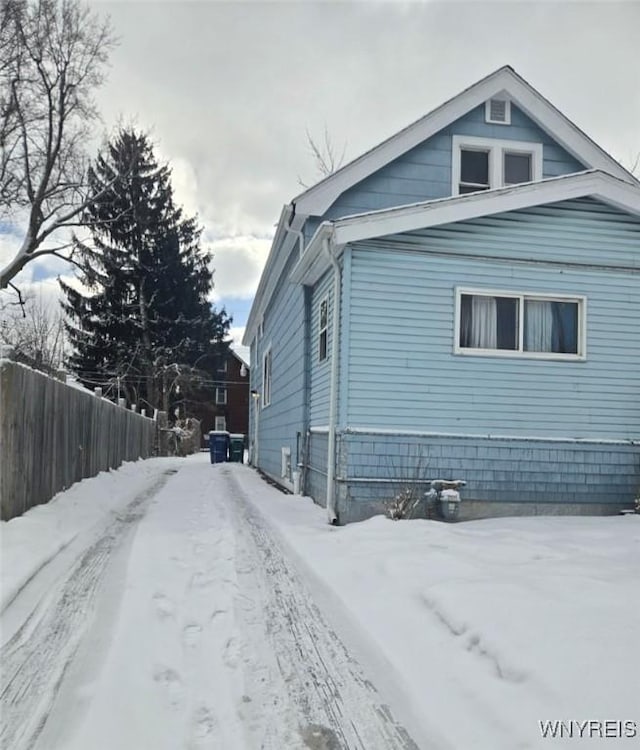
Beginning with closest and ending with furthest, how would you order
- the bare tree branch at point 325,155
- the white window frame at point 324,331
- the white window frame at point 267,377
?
the white window frame at point 324,331, the white window frame at point 267,377, the bare tree branch at point 325,155

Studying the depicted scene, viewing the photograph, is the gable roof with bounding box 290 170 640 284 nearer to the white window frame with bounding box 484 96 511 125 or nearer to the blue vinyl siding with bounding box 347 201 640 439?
the blue vinyl siding with bounding box 347 201 640 439

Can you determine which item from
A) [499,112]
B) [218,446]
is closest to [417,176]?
[499,112]

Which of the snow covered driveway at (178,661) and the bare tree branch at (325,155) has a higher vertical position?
A: the bare tree branch at (325,155)

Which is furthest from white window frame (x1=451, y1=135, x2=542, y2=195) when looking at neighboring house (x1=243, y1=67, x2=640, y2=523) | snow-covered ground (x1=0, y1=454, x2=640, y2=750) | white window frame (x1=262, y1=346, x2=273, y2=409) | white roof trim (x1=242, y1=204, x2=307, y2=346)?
white window frame (x1=262, y1=346, x2=273, y2=409)

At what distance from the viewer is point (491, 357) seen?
7.69m

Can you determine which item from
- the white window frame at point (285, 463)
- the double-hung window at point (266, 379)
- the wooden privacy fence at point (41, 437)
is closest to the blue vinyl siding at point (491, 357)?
the wooden privacy fence at point (41, 437)

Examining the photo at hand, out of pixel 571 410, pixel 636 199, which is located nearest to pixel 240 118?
pixel 636 199

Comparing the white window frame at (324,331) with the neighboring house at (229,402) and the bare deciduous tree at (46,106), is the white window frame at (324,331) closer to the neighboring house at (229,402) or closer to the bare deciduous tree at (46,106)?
the bare deciduous tree at (46,106)

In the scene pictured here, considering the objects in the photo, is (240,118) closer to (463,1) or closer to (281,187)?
(463,1)

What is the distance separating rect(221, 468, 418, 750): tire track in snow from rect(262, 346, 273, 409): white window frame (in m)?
11.0

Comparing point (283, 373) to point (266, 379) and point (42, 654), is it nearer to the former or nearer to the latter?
point (266, 379)

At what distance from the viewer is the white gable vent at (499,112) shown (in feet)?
33.9

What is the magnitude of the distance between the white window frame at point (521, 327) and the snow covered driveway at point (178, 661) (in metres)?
3.73

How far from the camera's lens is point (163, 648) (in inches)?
133
